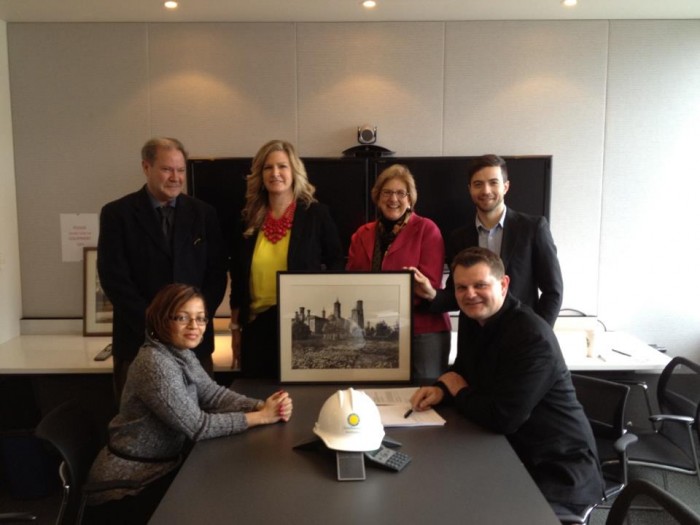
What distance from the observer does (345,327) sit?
2.25m

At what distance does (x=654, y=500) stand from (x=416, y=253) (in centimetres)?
147

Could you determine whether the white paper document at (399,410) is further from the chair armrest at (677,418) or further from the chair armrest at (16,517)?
the chair armrest at (16,517)

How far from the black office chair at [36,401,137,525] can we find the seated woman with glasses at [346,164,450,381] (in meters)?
1.27

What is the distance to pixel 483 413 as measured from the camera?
6.08ft

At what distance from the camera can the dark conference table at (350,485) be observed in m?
1.35

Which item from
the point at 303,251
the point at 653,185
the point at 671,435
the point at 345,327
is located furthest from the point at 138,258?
the point at 653,185

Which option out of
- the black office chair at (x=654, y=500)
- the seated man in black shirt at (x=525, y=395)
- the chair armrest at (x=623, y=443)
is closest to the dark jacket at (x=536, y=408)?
the seated man in black shirt at (x=525, y=395)

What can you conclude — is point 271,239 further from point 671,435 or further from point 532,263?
point 671,435

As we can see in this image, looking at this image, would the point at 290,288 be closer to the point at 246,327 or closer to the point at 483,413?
the point at 246,327

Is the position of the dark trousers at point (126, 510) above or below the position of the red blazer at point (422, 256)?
below

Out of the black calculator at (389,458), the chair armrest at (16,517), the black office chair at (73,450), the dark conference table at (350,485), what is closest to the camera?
the dark conference table at (350,485)

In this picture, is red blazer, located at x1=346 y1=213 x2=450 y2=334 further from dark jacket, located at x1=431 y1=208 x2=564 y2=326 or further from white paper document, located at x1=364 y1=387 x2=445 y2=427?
white paper document, located at x1=364 y1=387 x2=445 y2=427

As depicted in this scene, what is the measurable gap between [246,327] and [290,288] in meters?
0.44

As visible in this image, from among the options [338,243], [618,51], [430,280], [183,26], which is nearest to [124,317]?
[338,243]
